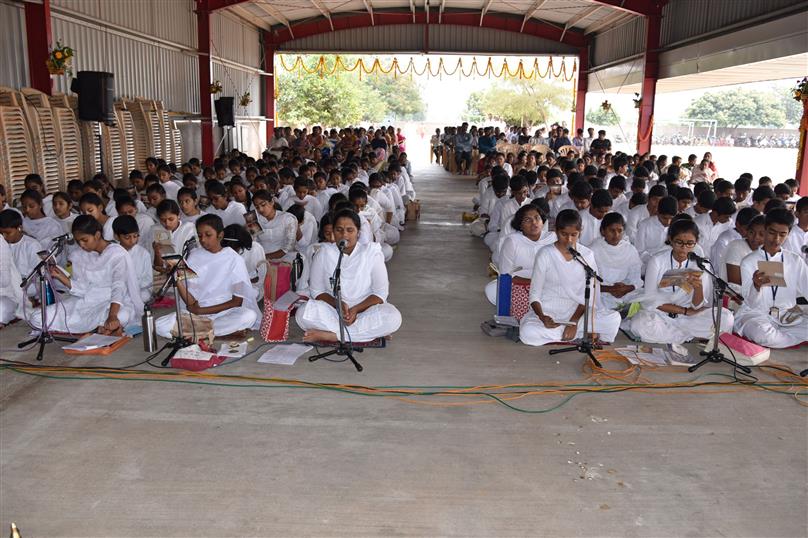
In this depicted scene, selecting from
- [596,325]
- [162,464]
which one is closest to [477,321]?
[596,325]

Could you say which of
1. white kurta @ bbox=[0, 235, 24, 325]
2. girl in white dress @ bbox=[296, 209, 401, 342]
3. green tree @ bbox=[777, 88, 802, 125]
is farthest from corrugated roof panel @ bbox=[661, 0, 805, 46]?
Answer: green tree @ bbox=[777, 88, 802, 125]

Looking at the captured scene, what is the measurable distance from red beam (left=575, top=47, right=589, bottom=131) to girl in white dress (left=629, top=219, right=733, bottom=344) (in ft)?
60.3

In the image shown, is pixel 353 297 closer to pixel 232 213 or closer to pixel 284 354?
pixel 284 354

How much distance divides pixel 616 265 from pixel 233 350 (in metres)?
3.08

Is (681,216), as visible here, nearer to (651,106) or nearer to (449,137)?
(651,106)

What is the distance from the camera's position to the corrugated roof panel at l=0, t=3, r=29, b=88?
900 cm

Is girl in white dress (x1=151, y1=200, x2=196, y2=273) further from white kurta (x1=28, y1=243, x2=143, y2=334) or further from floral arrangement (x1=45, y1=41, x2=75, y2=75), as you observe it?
floral arrangement (x1=45, y1=41, x2=75, y2=75)

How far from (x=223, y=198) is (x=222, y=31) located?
1293 cm

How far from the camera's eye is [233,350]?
4805mm

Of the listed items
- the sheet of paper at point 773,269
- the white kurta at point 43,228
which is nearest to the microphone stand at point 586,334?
the sheet of paper at point 773,269

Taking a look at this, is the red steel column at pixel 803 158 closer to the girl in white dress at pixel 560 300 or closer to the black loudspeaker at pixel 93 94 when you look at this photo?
the girl in white dress at pixel 560 300

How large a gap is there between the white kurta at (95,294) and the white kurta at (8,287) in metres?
0.34

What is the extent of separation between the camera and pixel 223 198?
6.97 metres

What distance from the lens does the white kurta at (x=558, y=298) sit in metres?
4.99
